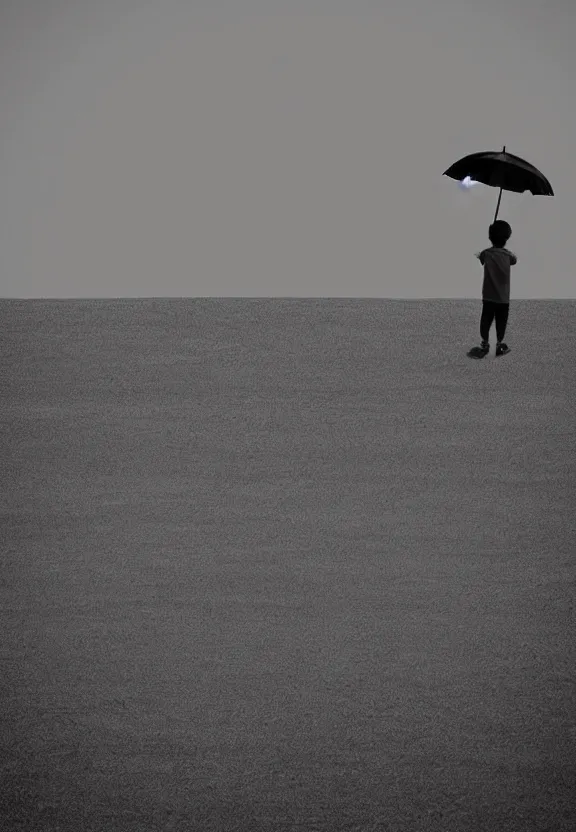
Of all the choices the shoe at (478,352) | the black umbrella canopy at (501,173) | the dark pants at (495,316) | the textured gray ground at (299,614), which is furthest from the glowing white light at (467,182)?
the textured gray ground at (299,614)

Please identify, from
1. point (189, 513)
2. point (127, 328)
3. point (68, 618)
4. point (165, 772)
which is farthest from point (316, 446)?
point (165, 772)

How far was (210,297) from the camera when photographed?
4.80 m

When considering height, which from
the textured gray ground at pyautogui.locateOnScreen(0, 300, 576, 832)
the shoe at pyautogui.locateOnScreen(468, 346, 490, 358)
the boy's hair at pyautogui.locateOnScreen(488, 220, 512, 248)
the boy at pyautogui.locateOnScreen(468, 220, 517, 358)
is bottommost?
the textured gray ground at pyautogui.locateOnScreen(0, 300, 576, 832)

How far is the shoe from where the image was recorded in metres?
4.56

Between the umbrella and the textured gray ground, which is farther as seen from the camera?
the textured gray ground

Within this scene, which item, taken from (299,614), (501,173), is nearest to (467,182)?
(501,173)

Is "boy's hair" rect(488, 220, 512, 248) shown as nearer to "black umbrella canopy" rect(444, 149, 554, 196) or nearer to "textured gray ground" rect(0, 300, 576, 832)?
"black umbrella canopy" rect(444, 149, 554, 196)

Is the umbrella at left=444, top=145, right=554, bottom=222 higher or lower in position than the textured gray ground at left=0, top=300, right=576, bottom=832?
higher

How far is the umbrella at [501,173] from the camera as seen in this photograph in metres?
4.16

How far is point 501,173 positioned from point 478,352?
0.87m

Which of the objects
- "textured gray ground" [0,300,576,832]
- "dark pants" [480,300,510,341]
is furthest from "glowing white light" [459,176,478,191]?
"textured gray ground" [0,300,576,832]

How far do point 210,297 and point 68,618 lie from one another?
5.68ft

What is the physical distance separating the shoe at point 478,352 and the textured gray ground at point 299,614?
18cm

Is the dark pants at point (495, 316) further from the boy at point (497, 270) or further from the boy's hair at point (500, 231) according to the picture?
the boy's hair at point (500, 231)
